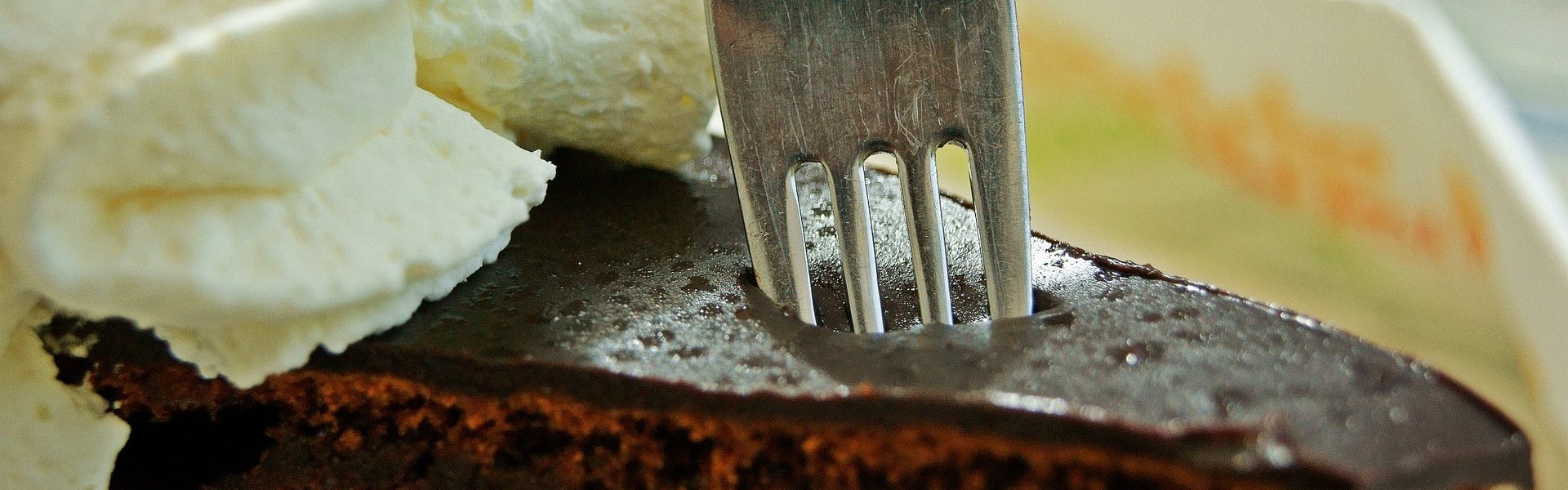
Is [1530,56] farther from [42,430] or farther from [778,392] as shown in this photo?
[42,430]

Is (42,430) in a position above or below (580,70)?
below

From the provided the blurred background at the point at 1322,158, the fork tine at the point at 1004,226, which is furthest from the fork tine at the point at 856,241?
the blurred background at the point at 1322,158

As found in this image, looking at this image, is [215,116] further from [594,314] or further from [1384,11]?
[1384,11]

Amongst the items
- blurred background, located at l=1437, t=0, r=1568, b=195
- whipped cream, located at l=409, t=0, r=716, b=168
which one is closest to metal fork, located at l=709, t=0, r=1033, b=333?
whipped cream, located at l=409, t=0, r=716, b=168

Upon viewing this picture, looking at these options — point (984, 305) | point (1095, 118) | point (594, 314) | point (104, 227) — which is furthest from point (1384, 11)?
point (104, 227)

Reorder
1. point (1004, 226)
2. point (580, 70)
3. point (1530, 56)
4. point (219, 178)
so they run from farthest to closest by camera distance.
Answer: point (1530, 56), point (580, 70), point (1004, 226), point (219, 178)

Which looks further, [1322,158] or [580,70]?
[1322,158]

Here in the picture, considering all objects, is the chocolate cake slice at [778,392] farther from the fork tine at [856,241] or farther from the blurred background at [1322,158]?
the blurred background at [1322,158]

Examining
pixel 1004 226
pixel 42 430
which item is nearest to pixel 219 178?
pixel 42 430
